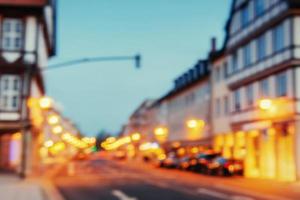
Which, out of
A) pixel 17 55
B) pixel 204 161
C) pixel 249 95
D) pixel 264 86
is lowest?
pixel 204 161

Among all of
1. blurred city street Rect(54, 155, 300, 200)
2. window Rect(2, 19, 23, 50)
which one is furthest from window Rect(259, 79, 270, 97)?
window Rect(2, 19, 23, 50)

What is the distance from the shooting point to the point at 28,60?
123ft

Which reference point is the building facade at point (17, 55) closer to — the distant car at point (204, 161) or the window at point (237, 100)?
the distant car at point (204, 161)

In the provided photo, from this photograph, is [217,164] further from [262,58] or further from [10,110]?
[10,110]

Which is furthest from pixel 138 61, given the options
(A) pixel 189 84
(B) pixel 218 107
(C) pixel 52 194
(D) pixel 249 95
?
(A) pixel 189 84

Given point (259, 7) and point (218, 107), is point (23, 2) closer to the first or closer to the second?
point (259, 7)

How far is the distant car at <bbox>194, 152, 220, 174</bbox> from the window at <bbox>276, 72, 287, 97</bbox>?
9.74m

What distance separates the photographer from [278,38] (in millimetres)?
36094

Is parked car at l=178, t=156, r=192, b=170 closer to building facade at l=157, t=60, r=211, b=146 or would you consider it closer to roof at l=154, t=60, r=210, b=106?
building facade at l=157, t=60, r=211, b=146

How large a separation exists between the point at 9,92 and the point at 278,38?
56.4 feet

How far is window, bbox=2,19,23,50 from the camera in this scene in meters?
37.6

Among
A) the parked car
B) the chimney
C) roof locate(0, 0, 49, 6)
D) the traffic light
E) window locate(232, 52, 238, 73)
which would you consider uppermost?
the chimney

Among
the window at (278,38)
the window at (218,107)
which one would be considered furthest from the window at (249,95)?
the window at (218,107)

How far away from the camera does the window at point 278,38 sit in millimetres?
35378
